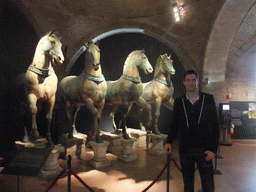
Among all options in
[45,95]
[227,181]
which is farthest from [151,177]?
[45,95]

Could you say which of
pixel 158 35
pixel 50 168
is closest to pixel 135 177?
pixel 50 168

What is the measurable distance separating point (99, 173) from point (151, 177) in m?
1.09

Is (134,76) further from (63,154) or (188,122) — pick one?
(188,122)

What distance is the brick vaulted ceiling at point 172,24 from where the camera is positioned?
734 cm

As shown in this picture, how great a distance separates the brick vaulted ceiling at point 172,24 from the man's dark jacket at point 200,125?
20.3ft

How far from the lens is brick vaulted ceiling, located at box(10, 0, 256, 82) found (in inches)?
289

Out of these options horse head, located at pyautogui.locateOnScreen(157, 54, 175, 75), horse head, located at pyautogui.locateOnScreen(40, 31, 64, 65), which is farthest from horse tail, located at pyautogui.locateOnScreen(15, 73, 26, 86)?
horse head, located at pyautogui.locateOnScreen(157, 54, 175, 75)

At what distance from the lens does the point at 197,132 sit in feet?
7.12

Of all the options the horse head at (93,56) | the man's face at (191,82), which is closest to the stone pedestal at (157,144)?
the horse head at (93,56)

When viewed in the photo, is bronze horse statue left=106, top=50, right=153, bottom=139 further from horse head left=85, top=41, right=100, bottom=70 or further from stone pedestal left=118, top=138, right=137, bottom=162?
horse head left=85, top=41, right=100, bottom=70

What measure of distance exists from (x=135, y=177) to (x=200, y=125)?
2373 mm

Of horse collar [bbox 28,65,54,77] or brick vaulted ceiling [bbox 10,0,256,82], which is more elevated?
brick vaulted ceiling [bbox 10,0,256,82]

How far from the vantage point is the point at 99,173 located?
428 cm

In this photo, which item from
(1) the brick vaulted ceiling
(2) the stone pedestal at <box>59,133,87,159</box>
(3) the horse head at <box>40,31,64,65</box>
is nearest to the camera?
(3) the horse head at <box>40,31,64,65</box>
